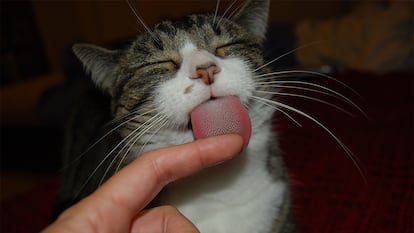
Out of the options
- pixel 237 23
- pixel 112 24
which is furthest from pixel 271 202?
pixel 112 24

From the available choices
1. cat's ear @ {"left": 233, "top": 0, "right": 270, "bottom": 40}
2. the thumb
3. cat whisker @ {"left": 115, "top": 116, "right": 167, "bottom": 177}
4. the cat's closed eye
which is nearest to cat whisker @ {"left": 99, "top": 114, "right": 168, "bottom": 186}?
cat whisker @ {"left": 115, "top": 116, "right": 167, "bottom": 177}

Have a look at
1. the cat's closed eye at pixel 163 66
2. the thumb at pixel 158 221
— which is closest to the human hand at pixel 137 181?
the thumb at pixel 158 221

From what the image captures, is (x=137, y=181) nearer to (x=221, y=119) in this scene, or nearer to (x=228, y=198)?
(x=221, y=119)

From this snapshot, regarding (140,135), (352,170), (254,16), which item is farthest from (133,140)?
(352,170)

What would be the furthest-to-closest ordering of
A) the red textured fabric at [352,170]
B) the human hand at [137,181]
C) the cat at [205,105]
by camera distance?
the red textured fabric at [352,170] < the cat at [205,105] < the human hand at [137,181]

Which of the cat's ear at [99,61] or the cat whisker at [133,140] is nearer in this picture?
the cat whisker at [133,140]

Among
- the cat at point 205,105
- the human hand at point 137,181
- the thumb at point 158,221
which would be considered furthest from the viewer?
the cat at point 205,105

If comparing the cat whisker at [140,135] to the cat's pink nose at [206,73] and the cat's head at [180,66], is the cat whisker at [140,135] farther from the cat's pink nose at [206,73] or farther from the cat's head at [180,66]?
the cat's pink nose at [206,73]

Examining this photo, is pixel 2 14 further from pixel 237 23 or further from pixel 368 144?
pixel 368 144

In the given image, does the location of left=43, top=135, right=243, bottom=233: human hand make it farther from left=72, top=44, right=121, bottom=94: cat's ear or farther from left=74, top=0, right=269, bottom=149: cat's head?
left=72, top=44, right=121, bottom=94: cat's ear
